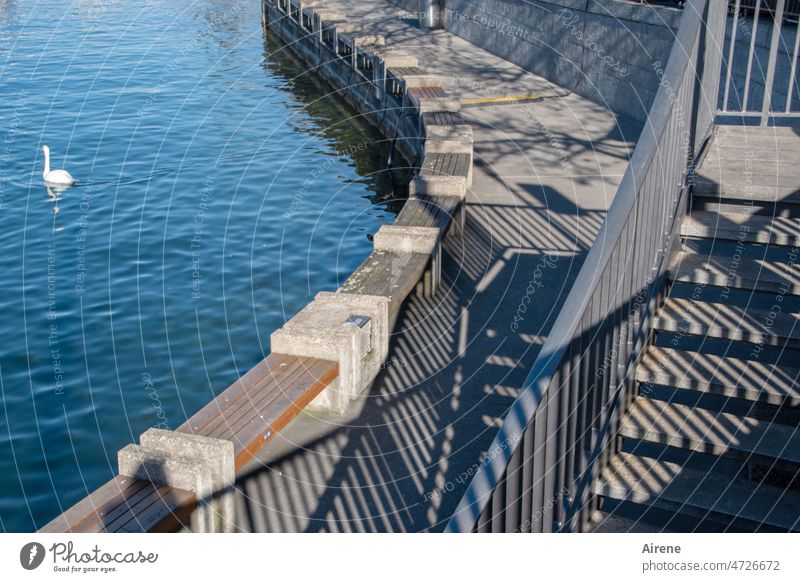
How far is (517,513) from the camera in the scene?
4.79 m

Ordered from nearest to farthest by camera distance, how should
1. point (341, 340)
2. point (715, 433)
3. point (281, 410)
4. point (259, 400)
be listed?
point (715, 433) → point (281, 410) → point (259, 400) → point (341, 340)

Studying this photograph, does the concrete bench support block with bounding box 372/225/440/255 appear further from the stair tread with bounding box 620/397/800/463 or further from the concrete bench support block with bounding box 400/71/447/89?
the concrete bench support block with bounding box 400/71/447/89

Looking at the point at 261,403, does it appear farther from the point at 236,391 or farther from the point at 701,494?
the point at 701,494

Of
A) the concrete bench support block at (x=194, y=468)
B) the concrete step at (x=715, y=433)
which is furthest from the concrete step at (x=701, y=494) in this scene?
the concrete bench support block at (x=194, y=468)

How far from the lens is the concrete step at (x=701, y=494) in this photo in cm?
586

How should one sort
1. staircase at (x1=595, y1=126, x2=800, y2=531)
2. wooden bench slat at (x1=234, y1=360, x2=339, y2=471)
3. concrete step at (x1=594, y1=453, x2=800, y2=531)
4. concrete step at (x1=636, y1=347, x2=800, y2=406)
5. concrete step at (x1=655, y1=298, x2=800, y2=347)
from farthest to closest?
wooden bench slat at (x1=234, y1=360, x2=339, y2=471), concrete step at (x1=655, y1=298, x2=800, y2=347), concrete step at (x1=636, y1=347, x2=800, y2=406), staircase at (x1=595, y1=126, x2=800, y2=531), concrete step at (x1=594, y1=453, x2=800, y2=531)

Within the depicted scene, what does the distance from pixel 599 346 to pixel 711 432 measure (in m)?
1.14

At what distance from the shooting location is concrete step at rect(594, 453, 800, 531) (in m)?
5.86

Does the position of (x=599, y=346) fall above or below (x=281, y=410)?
above

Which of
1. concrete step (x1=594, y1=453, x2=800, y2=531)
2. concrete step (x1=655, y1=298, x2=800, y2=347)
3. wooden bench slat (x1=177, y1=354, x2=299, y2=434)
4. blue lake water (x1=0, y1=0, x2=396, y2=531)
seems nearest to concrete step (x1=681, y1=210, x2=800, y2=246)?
concrete step (x1=655, y1=298, x2=800, y2=347)

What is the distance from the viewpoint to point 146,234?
1736 centimetres

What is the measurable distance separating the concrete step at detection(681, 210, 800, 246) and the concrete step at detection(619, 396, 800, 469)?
1.29m

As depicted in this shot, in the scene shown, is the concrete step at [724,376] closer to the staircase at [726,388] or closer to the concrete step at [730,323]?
the staircase at [726,388]

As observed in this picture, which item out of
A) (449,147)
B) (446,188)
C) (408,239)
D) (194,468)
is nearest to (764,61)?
(449,147)
